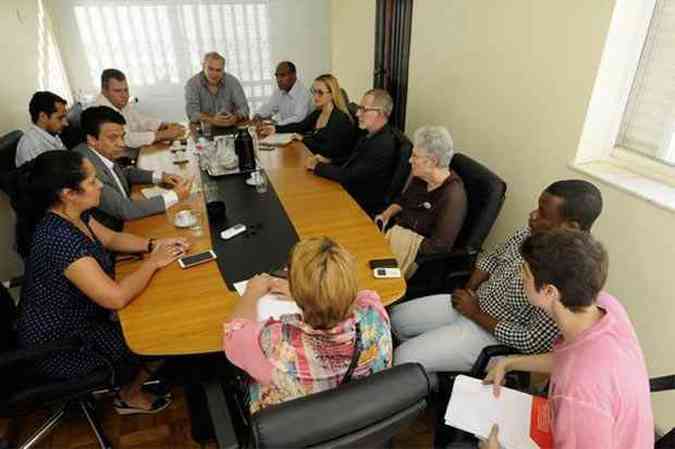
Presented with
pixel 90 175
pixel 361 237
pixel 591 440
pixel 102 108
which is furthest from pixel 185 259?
pixel 591 440

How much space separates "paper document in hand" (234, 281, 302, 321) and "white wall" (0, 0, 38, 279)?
2219 millimetres

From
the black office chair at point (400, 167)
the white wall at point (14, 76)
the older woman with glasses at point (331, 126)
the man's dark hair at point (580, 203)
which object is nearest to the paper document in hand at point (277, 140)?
the older woman with glasses at point (331, 126)

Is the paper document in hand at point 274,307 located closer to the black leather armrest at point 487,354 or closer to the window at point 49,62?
the black leather armrest at point 487,354

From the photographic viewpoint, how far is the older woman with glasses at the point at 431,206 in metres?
1.96

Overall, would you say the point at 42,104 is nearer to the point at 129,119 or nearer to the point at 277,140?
the point at 129,119

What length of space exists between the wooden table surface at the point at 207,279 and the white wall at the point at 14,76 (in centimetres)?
132

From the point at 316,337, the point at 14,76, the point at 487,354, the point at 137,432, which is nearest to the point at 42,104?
the point at 14,76

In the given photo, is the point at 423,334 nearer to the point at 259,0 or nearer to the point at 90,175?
the point at 90,175

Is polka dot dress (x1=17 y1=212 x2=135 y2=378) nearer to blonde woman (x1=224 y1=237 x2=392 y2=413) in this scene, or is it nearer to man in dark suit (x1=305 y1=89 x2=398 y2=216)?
blonde woman (x1=224 y1=237 x2=392 y2=413)

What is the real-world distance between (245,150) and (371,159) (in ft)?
2.64

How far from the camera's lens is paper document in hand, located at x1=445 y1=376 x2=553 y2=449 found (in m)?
1.15

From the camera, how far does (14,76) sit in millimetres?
3016

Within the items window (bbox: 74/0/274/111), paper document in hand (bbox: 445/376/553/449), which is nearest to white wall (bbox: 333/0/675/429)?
paper document in hand (bbox: 445/376/553/449)

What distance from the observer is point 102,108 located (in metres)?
2.12
